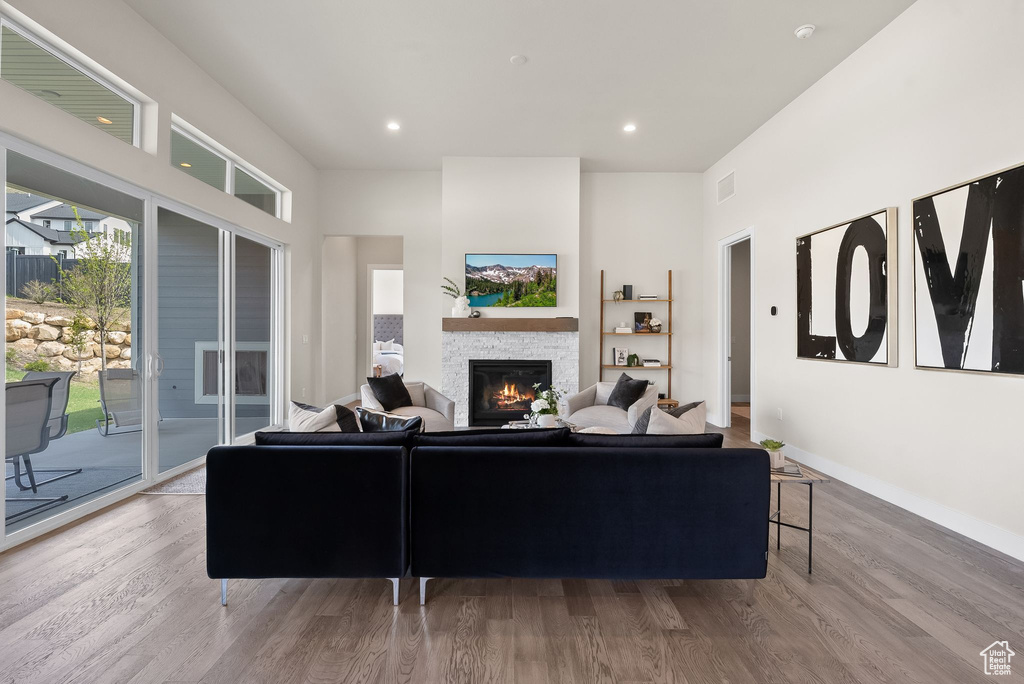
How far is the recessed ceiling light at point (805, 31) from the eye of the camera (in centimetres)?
348

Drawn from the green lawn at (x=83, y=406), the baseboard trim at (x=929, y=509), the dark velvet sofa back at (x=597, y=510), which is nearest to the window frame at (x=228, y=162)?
the green lawn at (x=83, y=406)

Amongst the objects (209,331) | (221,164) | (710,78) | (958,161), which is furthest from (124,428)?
(958,161)

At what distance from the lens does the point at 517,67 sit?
4.10m

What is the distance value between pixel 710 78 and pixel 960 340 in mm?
2787

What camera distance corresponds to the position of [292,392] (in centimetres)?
609

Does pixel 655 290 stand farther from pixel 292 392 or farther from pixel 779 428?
pixel 292 392

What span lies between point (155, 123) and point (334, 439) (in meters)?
3.12

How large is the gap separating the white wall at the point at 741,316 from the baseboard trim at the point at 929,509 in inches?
161

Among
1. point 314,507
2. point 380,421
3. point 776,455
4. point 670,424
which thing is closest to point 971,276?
point 776,455

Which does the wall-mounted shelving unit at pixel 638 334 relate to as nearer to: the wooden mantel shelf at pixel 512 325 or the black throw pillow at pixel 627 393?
the wooden mantel shelf at pixel 512 325

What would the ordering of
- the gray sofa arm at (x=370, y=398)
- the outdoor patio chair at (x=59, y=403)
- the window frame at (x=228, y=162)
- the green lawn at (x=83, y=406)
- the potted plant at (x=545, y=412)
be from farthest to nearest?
the gray sofa arm at (x=370, y=398)
the window frame at (x=228, y=162)
the potted plant at (x=545, y=412)
the green lawn at (x=83, y=406)
the outdoor patio chair at (x=59, y=403)

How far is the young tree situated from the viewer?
10.1ft

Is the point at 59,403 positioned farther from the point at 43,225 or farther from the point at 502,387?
the point at 502,387

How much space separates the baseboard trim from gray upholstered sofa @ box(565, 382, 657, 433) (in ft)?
5.02
